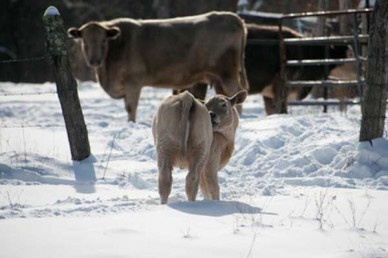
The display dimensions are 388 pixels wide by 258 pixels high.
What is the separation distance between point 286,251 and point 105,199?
8.48ft

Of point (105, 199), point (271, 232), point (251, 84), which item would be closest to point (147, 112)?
point (251, 84)

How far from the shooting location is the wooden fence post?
Answer: 29.8 ft

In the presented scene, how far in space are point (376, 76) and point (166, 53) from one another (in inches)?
247

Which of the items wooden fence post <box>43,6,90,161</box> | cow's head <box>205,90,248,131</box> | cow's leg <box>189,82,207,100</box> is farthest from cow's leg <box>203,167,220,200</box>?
cow's leg <box>189,82,207,100</box>

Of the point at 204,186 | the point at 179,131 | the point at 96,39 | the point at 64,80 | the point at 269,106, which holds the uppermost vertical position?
the point at 96,39

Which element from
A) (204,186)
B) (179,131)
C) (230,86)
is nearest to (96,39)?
(230,86)

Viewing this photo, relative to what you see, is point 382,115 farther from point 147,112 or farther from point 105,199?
point 147,112

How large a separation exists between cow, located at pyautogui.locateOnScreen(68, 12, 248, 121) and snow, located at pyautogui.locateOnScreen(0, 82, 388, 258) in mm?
1572

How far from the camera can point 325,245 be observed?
5.05 metres

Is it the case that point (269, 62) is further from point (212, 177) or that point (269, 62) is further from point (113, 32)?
point (212, 177)

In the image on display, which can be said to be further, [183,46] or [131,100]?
[183,46]

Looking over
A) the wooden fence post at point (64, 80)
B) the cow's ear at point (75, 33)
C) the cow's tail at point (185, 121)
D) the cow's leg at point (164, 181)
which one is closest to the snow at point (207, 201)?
the cow's leg at point (164, 181)

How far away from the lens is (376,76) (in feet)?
29.0

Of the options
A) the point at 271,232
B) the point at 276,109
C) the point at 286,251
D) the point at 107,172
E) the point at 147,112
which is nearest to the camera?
the point at 286,251
